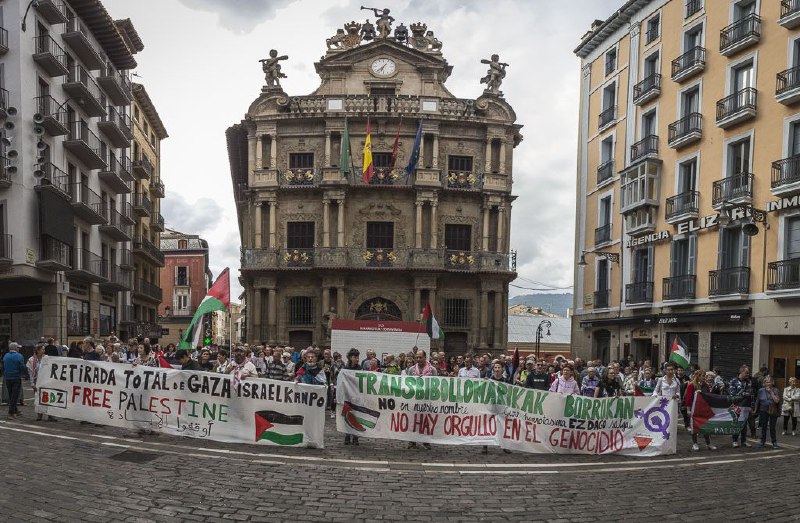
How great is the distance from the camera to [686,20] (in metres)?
27.6

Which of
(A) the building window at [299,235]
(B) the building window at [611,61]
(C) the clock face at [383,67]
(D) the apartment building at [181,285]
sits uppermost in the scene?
(C) the clock face at [383,67]

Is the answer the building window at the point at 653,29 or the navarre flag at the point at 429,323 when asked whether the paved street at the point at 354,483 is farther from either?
the building window at the point at 653,29

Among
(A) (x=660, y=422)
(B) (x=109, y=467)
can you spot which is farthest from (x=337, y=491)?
(A) (x=660, y=422)

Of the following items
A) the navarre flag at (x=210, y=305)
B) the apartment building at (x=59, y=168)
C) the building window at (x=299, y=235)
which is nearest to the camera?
the navarre flag at (x=210, y=305)

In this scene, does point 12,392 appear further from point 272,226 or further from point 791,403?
point 272,226

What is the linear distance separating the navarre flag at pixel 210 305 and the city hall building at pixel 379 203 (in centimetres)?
2192

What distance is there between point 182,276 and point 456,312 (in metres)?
49.2

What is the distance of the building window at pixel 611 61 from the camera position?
109ft

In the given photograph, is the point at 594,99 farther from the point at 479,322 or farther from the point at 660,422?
the point at 660,422

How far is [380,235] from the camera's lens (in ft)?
128

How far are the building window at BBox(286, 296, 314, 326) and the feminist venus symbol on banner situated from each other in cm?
2793

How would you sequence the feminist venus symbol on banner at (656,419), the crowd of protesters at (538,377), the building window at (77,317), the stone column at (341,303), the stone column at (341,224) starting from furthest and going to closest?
the stone column at (341,224), the stone column at (341,303), the building window at (77,317), the crowd of protesters at (538,377), the feminist venus symbol on banner at (656,419)

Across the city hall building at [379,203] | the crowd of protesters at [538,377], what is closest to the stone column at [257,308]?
the city hall building at [379,203]

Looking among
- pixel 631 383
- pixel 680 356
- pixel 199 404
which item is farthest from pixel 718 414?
pixel 199 404
